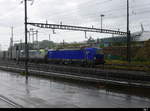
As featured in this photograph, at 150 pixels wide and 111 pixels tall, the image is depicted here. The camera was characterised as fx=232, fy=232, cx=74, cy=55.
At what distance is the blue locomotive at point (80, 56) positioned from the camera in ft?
110

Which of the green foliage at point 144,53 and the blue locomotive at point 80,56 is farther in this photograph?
the green foliage at point 144,53

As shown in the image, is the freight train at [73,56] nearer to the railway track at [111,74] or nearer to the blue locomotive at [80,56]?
the blue locomotive at [80,56]

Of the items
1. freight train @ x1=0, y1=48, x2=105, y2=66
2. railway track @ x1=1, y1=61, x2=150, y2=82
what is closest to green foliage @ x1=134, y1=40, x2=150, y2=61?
freight train @ x1=0, y1=48, x2=105, y2=66

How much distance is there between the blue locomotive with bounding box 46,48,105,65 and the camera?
33.7 metres

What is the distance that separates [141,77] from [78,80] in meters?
4.85

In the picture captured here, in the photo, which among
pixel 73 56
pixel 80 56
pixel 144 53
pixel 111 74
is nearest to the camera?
pixel 111 74

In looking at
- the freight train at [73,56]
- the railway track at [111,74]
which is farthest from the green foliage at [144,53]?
the railway track at [111,74]

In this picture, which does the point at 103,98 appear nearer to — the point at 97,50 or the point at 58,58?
the point at 97,50

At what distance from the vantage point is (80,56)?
3538cm

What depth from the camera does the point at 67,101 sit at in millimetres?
11117

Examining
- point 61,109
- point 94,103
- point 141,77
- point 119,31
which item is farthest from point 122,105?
point 119,31

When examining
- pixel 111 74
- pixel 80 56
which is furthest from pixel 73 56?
pixel 111 74

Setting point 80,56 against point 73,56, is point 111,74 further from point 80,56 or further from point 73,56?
point 73,56

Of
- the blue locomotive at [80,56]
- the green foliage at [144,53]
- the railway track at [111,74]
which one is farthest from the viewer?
the green foliage at [144,53]
